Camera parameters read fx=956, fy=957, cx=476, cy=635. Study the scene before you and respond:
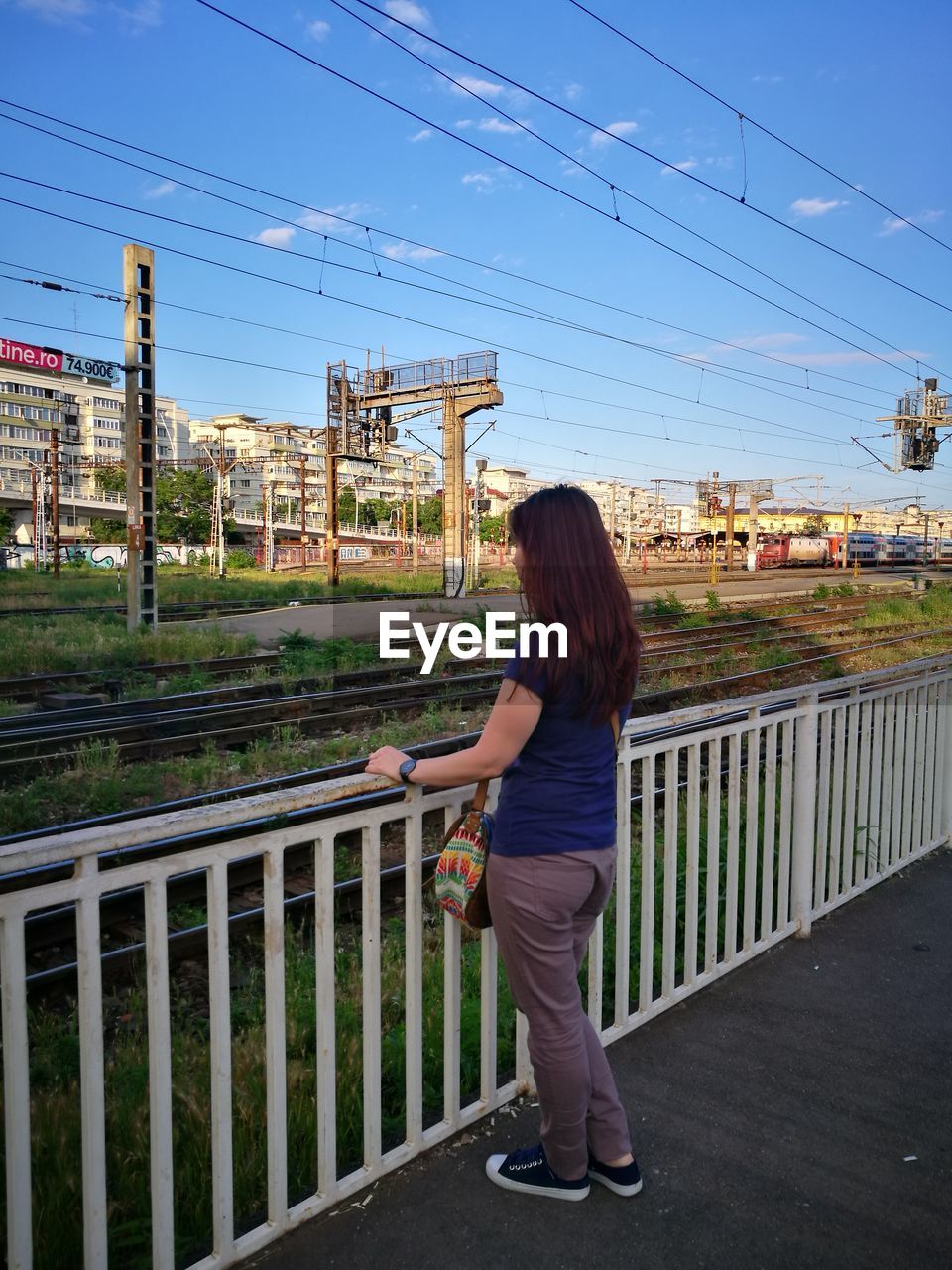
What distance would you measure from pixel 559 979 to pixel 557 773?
1.79 feet

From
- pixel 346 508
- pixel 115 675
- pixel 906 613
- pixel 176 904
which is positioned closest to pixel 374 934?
pixel 176 904

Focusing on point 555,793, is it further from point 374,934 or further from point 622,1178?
point 622,1178

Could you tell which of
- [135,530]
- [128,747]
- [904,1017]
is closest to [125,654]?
→ [135,530]

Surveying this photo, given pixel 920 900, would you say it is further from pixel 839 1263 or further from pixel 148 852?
pixel 148 852

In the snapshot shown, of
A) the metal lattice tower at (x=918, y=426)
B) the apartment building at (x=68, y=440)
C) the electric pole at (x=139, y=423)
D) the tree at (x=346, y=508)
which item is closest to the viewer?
the electric pole at (x=139, y=423)

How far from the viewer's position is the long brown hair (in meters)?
2.39

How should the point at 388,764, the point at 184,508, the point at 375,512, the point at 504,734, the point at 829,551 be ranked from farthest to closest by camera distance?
the point at 375,512
the point at 184,508
the point at 829,551
the point at 388,764
the point at 504,734

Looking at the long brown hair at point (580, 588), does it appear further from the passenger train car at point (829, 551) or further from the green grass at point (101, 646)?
the passenger train car at point (829, 551)

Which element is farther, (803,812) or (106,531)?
(106,531)

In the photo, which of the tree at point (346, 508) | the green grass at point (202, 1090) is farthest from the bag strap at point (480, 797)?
the tree at point (346, 508)

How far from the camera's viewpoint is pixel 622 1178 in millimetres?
2623

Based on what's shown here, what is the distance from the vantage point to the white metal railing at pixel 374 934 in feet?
6.59

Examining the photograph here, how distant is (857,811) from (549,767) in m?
3.15

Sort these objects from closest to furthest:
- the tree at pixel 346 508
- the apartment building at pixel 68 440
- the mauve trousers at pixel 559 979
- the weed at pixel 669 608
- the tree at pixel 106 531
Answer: the mauve trousers at pixel 559 979 → the weed at pixel 669 608 → the tree at pixel 106 531 → the apartment building at pixel 68 440 → the tree at pixel 346 508
